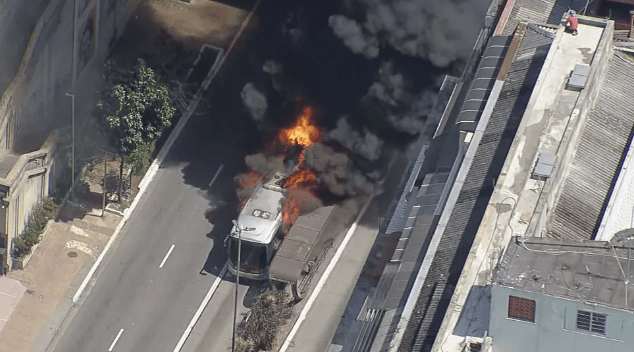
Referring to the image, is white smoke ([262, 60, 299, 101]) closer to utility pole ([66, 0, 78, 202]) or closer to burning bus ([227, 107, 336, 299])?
burning bus ([227, 107, 336, 299])

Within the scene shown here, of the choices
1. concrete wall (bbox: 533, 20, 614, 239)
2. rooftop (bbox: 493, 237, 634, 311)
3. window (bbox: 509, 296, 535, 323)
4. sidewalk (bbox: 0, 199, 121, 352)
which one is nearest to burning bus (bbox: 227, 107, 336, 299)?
sidewalk (bbox: 0, 199, 121, 352)

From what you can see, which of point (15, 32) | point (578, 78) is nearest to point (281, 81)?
point (15, 32)

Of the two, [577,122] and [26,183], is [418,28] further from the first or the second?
[26,183]

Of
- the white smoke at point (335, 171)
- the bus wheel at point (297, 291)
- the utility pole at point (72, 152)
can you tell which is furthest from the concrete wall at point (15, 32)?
the bus wheel at point (297, 291)

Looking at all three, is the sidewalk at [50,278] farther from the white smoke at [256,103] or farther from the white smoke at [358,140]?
the white smoke at [358,140]

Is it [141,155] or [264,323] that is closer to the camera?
[264,323]

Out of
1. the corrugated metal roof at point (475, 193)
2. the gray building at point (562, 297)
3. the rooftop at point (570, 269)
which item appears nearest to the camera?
the gray building at point (562, 297)
